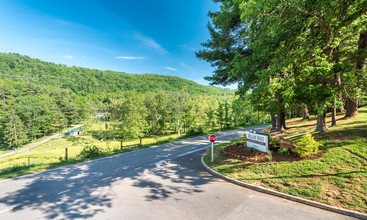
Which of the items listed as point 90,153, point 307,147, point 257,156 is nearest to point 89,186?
point 90,153

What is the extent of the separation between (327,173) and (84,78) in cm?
12690

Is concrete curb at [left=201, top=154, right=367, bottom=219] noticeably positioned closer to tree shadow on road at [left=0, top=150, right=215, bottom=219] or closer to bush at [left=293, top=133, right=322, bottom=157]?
tree shadow on road at [left=0, top=150, right=215, bottom=219]

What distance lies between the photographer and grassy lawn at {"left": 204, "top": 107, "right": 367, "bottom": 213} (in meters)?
3.83

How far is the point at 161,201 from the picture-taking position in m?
4.49

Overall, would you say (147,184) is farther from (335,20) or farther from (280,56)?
(335,20)

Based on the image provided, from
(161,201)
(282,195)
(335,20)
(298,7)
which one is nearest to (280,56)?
(298,7)

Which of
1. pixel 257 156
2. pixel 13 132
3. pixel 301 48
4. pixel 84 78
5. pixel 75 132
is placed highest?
Answer: pixel 84 78

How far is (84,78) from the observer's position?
4021 inches

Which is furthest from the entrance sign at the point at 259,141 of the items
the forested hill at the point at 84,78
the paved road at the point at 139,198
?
the forested hill at the point at 84,78

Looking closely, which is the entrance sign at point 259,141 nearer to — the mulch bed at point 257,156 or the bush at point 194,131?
the mulch bed at point 257,156

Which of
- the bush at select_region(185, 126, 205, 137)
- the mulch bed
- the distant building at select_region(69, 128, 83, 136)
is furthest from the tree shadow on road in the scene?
the distant building at select_region(69, 128, 83, 136)

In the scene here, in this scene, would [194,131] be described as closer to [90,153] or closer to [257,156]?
[90,153]

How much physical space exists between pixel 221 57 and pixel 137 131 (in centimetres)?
2825

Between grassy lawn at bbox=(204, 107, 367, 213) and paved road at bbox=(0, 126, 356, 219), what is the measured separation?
54cm
